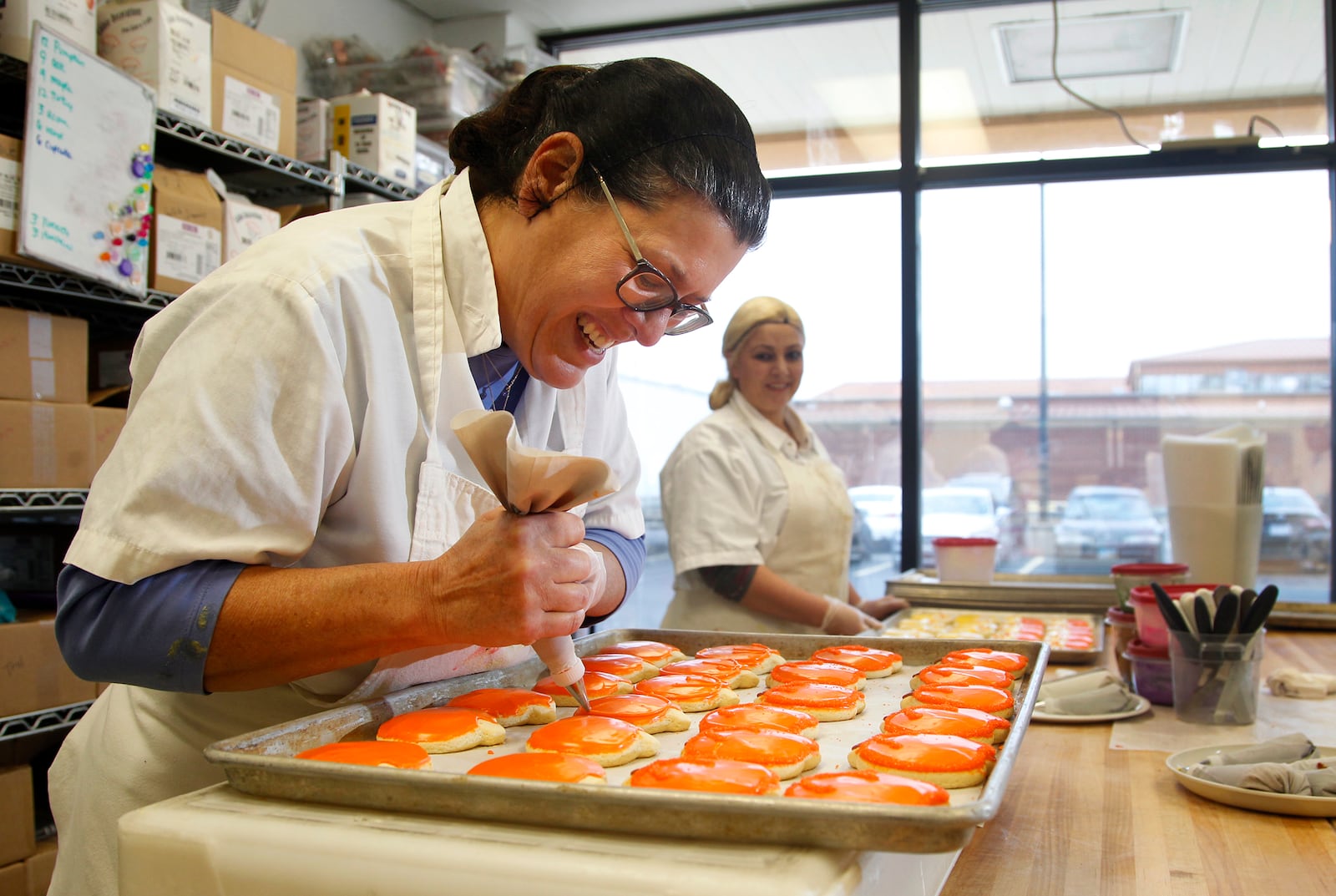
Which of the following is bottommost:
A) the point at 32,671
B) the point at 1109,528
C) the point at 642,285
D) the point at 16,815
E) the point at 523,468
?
the point at 16,815

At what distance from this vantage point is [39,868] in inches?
80.5

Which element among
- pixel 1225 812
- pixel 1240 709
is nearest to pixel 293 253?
pixel 1225 812

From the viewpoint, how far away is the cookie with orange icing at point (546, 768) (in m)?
0.79

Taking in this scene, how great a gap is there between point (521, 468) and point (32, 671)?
68.7 inches

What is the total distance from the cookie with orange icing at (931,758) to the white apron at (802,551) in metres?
1.78

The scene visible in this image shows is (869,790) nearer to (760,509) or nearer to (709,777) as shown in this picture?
(709,777)

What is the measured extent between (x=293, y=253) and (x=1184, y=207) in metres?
4.02

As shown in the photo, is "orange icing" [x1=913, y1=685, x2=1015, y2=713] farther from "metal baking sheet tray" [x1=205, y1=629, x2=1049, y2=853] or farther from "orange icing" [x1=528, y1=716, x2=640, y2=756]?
"orange icing" [x1=528, y1=716, x2=640, y2=756]

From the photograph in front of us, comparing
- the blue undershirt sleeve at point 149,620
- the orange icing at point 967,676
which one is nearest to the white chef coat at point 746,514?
the orange icing at point 967,676

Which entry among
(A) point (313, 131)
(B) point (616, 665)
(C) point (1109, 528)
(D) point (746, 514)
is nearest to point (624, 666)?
(B) point (616, 665)

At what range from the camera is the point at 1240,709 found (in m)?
1.44

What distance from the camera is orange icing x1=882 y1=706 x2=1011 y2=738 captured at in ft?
3.16

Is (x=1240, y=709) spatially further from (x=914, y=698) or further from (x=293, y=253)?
(x=293, y=253)

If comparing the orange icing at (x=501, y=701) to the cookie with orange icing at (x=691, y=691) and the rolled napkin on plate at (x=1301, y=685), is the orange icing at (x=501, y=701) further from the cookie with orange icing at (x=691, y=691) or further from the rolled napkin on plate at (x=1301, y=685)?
the rolled napkin on plate at (x=1301, y=685)
